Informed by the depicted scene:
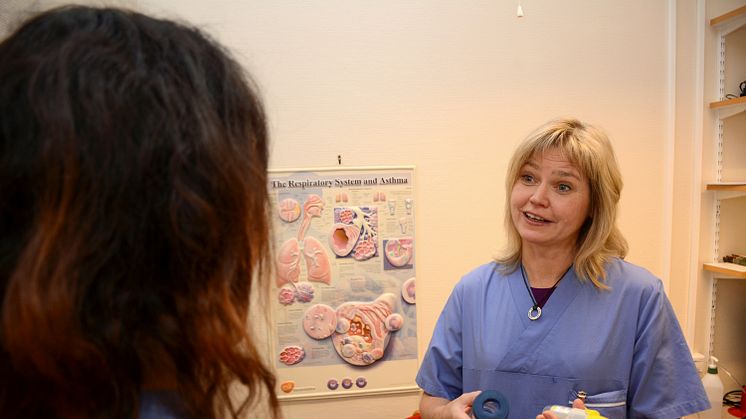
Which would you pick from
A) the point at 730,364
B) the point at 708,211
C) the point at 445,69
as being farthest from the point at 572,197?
the point at 730,364

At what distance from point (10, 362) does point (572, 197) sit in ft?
4.12

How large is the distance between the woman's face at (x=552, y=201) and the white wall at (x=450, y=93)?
699 millimetres

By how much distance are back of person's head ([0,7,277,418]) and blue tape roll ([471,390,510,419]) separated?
86 centimetres

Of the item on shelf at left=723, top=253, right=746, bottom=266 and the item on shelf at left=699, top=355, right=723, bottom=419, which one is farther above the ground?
the item on shelf at left=723, top=253, right=746, bottom=266

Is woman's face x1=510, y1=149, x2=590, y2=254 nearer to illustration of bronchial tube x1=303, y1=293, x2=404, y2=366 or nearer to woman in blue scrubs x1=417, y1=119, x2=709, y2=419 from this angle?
woman in blue scrubs x1=417, y1=119, x2=709, y2=419

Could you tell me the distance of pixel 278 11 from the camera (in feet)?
6.40

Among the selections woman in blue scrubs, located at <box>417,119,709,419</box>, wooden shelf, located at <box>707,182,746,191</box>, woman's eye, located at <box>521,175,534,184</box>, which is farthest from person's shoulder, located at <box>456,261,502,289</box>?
wooden shelf, located at <box>707,182,746,191</box>

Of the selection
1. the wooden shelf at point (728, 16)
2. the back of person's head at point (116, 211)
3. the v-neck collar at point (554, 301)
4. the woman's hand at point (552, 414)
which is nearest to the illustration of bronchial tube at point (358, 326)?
the v-neck collar at point (554, 301)

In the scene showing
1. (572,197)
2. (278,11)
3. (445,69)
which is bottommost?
(572,197)

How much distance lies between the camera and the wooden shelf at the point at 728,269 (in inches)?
77.3

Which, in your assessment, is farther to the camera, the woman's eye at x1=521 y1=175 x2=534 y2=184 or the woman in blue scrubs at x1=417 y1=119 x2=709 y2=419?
the woman's eye at x1=521 y1=175 x2=534 y2=184

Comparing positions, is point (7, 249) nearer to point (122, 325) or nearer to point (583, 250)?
point (122, 325)

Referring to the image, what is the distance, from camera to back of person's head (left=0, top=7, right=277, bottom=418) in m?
0.43

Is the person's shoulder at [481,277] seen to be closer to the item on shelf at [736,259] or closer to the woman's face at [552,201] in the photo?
the woman's face at [552,201]
